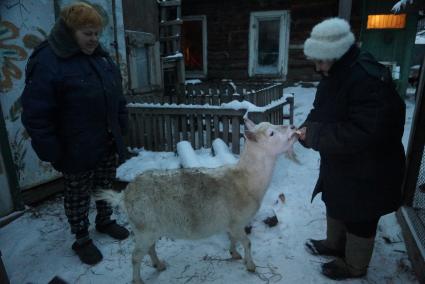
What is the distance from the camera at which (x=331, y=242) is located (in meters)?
3.23

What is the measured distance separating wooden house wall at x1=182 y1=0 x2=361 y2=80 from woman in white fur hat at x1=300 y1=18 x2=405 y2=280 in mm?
8529

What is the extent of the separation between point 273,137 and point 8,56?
11.7 ft

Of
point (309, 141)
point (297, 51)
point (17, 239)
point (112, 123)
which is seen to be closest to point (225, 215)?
point (309, 141)

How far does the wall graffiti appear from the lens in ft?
12.7

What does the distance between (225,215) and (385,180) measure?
1381mm

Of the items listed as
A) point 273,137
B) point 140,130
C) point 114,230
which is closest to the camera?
point 273,137

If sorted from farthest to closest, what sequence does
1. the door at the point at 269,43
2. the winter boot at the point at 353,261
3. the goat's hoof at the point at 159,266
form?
the door at the point at 269,43 < the goat's hoof at the point at 159,266 < the winter boot at the point at 353,261

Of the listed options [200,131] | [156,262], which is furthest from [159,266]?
[200,131]

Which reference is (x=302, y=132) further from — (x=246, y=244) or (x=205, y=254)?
(x=205, y=254)

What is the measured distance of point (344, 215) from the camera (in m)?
2.64

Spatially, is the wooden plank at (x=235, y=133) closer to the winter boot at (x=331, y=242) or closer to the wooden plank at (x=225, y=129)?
the wooden plank at (x=225, y=129)

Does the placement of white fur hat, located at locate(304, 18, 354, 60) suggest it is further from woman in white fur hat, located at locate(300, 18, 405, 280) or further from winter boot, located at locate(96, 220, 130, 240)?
winter boot, located at locate(96, 220, 130, 240)

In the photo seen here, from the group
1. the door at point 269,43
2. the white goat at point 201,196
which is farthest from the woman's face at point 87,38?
the door at point 269,43

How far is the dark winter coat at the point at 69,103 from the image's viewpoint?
2609 millimetres
